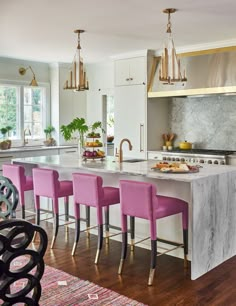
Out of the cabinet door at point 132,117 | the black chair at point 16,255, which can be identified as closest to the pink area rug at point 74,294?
the black chair at point 16,255

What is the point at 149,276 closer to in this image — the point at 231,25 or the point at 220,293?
the point at 220,293

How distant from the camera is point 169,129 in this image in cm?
Answer: 671

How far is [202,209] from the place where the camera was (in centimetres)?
343

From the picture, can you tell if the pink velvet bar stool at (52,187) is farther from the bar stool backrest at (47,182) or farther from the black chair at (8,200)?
the black chair at (8,200)

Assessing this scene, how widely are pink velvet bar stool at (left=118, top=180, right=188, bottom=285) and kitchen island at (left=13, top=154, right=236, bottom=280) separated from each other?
0.50 feet

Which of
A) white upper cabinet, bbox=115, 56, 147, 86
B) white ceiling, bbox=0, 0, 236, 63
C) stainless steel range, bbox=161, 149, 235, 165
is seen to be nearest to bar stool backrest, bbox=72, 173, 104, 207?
white ceiling, bbox=0, 0, 236, 63

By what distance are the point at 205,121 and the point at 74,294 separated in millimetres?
3993

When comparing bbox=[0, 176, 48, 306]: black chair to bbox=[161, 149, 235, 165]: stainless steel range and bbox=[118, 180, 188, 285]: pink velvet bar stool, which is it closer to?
bbox=[118, 180, 188, 285]: pink velvet bar stool

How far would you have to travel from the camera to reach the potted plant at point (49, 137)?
7.41 m

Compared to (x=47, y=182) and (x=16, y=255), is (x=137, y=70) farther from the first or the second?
(x=16, y=255)

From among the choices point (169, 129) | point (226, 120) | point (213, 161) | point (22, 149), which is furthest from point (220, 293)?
point (22, 149)

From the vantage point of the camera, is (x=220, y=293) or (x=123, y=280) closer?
(x=220, y=293)

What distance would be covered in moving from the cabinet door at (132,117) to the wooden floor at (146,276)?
95.6 inches

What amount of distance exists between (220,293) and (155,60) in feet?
13.6
